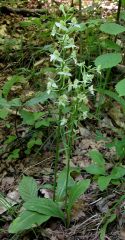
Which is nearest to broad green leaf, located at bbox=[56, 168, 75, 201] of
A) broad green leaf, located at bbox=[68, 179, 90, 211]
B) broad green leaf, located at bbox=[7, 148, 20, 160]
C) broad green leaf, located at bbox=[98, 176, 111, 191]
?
broad green leaf, located at bbox=[68, 179, 90, 211]

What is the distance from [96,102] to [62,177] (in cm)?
106

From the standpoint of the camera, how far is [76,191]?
220cm

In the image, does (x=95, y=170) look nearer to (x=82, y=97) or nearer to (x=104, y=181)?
(x=104, y=181)

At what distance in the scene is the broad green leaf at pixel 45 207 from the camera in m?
2.11

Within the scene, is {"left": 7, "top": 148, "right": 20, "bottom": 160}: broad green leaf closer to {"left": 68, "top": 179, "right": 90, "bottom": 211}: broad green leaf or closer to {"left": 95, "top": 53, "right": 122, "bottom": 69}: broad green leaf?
{"left": 68, "top": 179, "right": 90, "bottom": 211}: broad green leaf

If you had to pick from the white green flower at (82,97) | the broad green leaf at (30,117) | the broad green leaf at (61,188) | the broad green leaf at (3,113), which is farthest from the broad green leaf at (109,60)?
the broad green leaf at (3,113)

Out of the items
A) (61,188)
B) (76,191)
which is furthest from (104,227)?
(61,188)

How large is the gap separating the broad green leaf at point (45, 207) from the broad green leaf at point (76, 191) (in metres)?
0.07

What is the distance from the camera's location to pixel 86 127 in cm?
305

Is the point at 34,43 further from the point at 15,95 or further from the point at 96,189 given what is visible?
the point at 96,189

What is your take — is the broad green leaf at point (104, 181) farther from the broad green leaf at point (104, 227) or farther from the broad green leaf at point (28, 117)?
the broad green leaf at point (28, 117)

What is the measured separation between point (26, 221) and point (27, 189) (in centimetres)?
27

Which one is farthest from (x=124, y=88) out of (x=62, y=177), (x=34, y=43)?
(x=34, y=43)

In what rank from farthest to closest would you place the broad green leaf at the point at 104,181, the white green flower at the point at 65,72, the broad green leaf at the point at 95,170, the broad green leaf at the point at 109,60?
1. the broad green leaf at the point at 95,170
2. the broad green leaf at the point at 104,181
3. the broad green leaf at the point at 109,60
4. the white green flower at the point at 65,72
